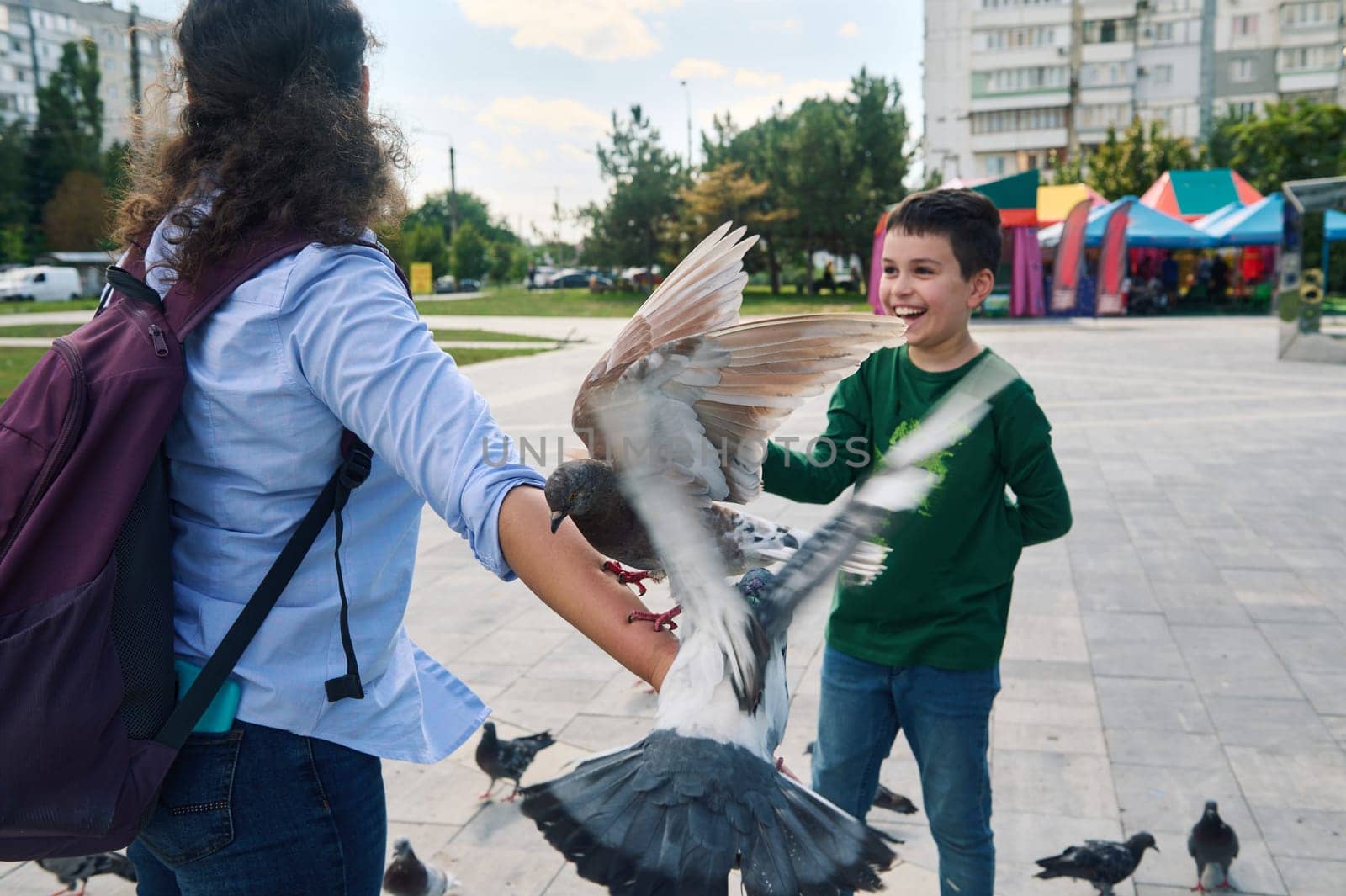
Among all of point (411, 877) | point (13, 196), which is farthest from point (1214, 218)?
point (13, 196)

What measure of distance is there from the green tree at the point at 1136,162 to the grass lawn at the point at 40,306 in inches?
1670

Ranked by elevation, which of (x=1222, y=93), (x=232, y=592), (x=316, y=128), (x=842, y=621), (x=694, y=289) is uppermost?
(x=1222, y=93)

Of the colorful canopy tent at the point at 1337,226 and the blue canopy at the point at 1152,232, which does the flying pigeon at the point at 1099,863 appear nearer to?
the colorful canopy tent at the point at 1337,226

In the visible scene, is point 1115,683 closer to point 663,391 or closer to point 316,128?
point 663,391

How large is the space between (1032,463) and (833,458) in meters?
0.52

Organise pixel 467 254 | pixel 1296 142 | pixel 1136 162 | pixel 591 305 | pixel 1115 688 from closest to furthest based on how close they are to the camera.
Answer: pixel 1115 688
pixel 1296 142
pixel 591 305
pixel 1136 162
pixel 467 254

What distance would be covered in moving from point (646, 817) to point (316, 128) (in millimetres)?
1172

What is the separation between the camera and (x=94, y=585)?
4.30ft

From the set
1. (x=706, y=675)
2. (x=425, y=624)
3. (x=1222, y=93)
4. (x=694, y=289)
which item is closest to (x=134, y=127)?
Answer: (x=694, y=289)

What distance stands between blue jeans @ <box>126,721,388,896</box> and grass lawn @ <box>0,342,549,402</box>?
1381 cm

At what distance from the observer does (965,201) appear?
2723 mm

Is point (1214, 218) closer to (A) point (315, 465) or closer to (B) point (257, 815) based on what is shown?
(A) point (315, 465)

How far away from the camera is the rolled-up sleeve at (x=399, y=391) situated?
127 centimetres

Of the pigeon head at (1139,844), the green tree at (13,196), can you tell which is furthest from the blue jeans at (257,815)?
the green tree at (13,196)
